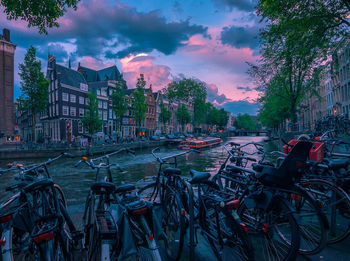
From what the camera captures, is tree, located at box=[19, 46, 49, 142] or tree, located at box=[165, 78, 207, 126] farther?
tree, located at box=[165, 78, 207, 126]

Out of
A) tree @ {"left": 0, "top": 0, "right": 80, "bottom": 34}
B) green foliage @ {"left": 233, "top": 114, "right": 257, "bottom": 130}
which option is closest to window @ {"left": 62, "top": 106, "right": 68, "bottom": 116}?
tree @ {"left": 0, "top": 0, "right": 80, "bottom": 34}

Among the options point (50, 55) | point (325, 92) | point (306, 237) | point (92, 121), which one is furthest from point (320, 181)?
point (325, 92)

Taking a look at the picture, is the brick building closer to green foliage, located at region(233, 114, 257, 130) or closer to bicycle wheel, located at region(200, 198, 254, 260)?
bicycle wheel, located at region(200, 198, 254, 260)

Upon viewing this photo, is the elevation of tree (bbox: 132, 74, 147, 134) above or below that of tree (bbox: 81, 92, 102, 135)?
above

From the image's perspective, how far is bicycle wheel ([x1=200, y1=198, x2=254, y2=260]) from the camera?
230 cm

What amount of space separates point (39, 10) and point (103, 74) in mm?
51201

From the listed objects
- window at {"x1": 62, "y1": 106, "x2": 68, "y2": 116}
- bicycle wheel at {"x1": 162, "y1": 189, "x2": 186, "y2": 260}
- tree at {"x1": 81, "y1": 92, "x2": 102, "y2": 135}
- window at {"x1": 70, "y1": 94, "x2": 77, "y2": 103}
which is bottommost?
bicycle wheel at {"x1": 162, "y1": 189, "x2": 186, "y2": 260}

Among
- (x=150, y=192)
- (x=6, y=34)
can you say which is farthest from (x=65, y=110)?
(x=150, y=192)

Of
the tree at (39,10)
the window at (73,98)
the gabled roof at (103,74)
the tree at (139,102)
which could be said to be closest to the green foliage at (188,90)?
the gabled roof at (103,74)

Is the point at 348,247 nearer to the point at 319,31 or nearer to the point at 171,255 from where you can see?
the point at 171,255

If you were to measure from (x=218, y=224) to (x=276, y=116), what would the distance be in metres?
42.0

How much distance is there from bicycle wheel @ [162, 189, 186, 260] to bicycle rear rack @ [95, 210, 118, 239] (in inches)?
36.0

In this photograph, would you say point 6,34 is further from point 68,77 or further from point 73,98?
point 73,98

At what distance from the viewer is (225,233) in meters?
2.47
